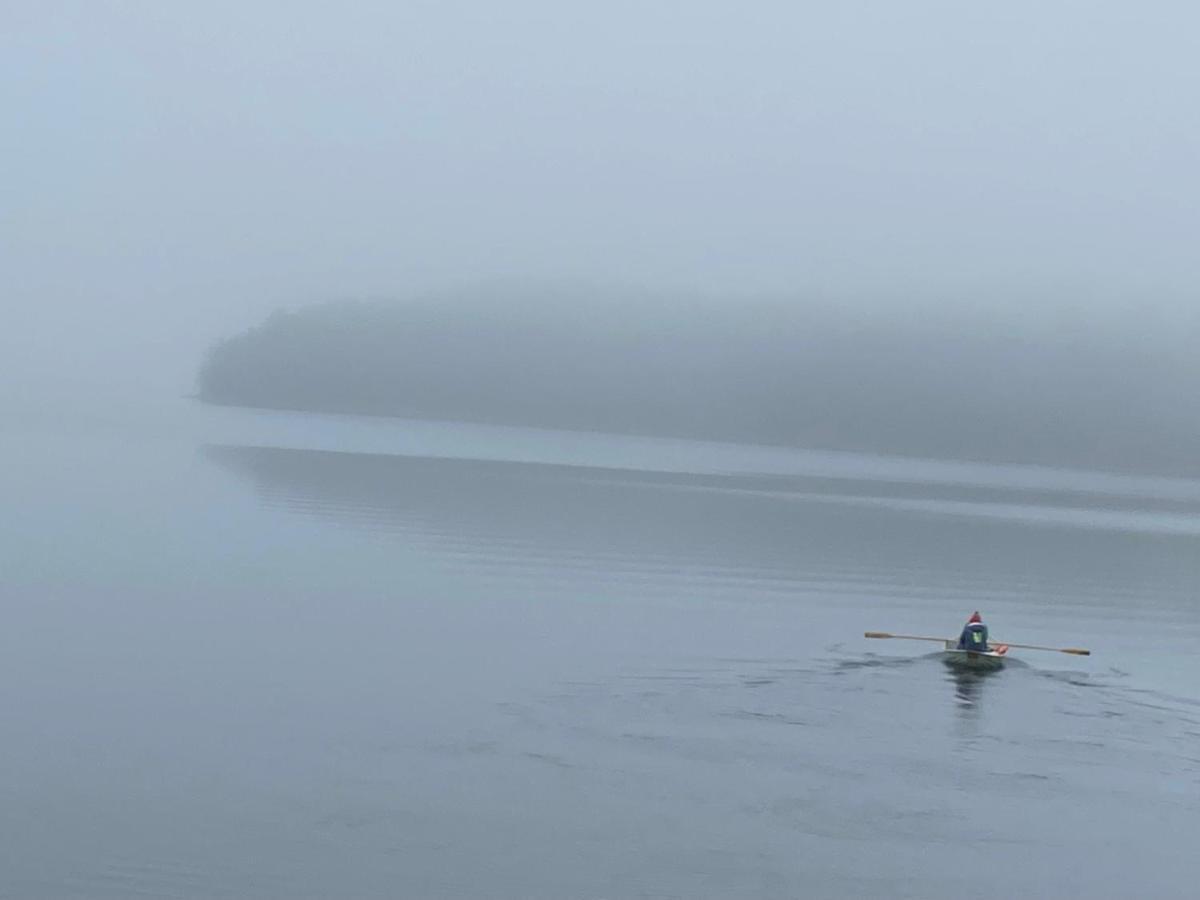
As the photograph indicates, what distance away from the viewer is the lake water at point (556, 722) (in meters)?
16.4

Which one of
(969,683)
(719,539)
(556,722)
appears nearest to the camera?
(556,722)

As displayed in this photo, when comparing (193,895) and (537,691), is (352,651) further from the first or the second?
(193,895)

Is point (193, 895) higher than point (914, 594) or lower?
lower

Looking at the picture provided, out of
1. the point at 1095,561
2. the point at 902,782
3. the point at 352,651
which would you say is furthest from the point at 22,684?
the point at 1095,561

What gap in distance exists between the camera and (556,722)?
869 inches

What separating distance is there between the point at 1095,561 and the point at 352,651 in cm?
3876

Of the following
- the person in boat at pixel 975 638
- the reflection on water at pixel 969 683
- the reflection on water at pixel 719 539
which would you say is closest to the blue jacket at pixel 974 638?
the person in boat at pixel 975 638

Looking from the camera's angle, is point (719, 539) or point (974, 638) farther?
point (719, 539)

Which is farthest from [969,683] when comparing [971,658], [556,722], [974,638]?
[556,722]

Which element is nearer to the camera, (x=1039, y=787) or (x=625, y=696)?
(x=1039, y=787)

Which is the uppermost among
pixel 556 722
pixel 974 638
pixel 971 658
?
pixel 974 638

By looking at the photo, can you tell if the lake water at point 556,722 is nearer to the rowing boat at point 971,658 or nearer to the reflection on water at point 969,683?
the reflection on water at point 969,683

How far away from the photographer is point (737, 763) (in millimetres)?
20156

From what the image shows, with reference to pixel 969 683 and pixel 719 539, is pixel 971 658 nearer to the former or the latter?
pixel 969 683
